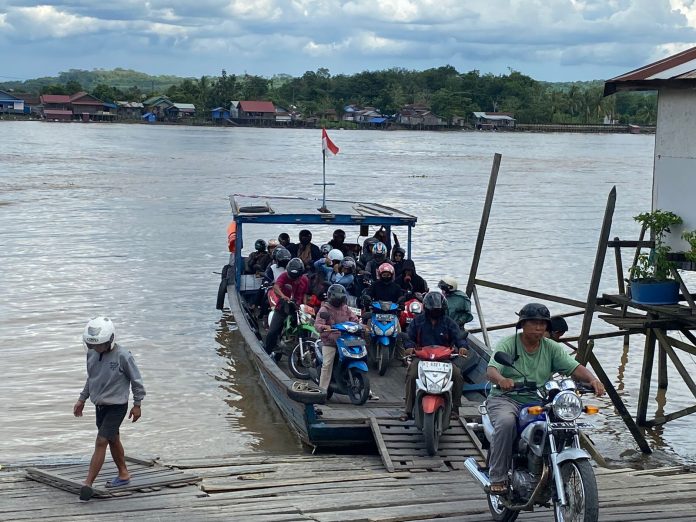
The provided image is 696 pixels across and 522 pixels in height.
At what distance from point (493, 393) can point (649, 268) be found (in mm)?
A: 5579

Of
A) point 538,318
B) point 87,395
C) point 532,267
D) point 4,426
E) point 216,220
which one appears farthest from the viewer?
point 216,220

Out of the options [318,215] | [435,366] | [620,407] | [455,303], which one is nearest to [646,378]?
[620,407]

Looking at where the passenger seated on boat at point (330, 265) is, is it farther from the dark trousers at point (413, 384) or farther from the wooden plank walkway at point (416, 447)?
the dark trousers at point (413, 384)

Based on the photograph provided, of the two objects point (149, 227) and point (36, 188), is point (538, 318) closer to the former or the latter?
point (149, 227)

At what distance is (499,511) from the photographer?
702 cm

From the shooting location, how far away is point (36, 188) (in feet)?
158

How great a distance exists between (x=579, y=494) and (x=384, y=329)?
19.3 ft

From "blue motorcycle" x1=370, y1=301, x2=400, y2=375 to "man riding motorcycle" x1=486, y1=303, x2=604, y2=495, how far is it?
507 cm

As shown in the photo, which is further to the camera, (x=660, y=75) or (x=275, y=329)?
(x=275, y=329)

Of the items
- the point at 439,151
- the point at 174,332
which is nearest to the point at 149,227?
the point at 174,332

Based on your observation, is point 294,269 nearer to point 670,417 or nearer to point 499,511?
point 670,417

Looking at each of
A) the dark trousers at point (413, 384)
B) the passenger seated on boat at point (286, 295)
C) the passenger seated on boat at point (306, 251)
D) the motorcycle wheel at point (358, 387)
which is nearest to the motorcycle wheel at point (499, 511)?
the dark trousers at point (413, 384)

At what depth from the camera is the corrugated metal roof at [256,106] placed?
5842 inches

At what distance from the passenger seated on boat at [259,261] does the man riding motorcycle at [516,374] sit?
1017 cm
